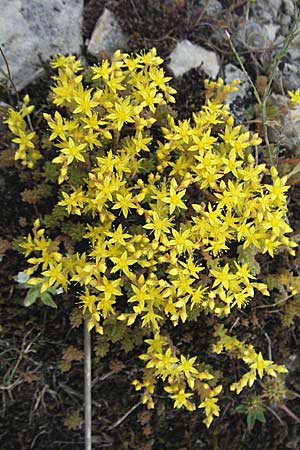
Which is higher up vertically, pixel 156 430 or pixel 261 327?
pixel 261 327

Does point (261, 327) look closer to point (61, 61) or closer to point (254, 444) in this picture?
point (254, 444)

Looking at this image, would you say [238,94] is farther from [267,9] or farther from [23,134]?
[23,134]

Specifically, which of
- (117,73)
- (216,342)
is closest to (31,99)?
(117,73)

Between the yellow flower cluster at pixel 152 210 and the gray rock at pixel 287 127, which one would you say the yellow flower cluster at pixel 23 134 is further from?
the gray rock at pixel 287 127

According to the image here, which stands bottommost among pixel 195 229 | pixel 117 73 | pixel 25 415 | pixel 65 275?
pixel 25 415

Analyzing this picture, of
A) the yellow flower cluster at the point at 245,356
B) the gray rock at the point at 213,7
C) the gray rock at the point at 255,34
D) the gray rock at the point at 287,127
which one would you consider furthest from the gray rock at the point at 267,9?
the yellow flower cluster at the point at 245,356

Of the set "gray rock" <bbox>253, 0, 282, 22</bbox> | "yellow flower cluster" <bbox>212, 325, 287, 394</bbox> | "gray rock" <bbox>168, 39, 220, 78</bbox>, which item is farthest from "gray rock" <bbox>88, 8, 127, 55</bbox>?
"yellow flower cluster" <bbox>212, 325, 287, 394</bbox>

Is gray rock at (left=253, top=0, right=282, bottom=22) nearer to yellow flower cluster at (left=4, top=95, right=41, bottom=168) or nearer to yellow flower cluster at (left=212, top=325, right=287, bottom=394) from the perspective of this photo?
yellow flower cluster at (left=4, top=95, right=41, bottom=168)
